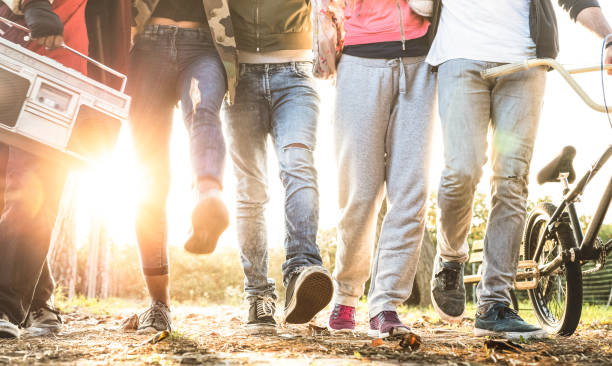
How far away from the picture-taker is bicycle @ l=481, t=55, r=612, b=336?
9.74ft

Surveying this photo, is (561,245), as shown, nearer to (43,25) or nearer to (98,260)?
(43,25)

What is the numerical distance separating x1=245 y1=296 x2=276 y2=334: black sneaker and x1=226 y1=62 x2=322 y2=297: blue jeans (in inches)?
1.9

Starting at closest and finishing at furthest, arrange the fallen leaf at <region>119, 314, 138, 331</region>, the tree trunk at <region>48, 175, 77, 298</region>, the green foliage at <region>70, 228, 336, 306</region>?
the fallen leaf at <region>119, 314, 138, 331</region>, the tree trunk at <region>48, 175, 77, 298</region>, the green foliage at <region>70, 228, 336, 306</region>

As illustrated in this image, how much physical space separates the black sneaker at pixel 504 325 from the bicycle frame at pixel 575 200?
62cm

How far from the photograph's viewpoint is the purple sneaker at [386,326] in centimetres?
254

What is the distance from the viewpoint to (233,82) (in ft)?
9.89

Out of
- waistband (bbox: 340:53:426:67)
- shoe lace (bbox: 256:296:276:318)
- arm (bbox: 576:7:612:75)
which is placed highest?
arm (bbox: 576:7:612:75)

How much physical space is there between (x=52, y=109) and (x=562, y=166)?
2.96 m

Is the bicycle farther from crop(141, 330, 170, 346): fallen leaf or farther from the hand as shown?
the hand

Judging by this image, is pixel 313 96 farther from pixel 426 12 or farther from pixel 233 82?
pixel 426 12

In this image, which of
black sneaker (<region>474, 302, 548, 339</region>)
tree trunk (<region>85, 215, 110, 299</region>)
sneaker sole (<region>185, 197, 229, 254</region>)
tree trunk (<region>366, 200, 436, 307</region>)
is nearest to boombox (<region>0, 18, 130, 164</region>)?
sneaker sole (<region>185, 197, 229, 254</region>)

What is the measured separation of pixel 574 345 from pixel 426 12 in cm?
173

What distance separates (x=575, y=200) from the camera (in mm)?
3301

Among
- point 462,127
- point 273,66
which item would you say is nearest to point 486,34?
point 462,127
